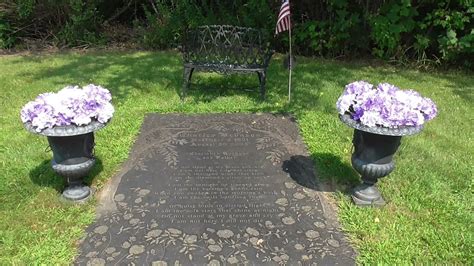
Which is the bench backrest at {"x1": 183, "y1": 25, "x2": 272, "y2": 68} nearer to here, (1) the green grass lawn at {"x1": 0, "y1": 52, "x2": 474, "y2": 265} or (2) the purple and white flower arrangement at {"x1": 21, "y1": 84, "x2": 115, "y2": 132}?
(1) the green grass lawn at {"x1": 0, "y1": 52, "x2": 474, "y2": 265}

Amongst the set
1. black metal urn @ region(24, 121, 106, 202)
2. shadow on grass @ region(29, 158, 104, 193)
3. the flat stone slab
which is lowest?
the flat stone slab

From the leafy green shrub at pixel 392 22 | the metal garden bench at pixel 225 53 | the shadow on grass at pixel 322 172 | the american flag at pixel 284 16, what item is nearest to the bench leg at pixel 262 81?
the metal garden bench at pixel 225 53

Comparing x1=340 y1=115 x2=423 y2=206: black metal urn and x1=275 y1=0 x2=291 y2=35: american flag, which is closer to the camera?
x1=340 y1=115 x2=423 y2=206: black metal urn

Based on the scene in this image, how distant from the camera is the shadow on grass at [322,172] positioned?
158 inches

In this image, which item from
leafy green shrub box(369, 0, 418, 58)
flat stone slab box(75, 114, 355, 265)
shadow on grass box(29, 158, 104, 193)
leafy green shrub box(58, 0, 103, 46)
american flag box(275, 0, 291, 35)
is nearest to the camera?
flat stone slab box(75, 114, 355, 265)

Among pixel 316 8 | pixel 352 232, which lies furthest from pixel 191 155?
pixel 316 8

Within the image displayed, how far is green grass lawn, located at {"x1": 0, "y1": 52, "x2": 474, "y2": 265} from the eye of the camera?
10.9 ft

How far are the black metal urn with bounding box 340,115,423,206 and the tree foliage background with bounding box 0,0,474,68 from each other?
4.61 m

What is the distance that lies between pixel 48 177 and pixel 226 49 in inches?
121

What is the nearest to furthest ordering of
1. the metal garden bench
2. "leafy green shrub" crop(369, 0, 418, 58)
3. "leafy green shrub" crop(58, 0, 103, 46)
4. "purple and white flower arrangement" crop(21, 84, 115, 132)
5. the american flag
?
"purple and white flower arrangement" crop(21, 84, 115, 132) < the american flag < the metal garden bench < "leafy green shrub" crop(369, 0, 418, 58) < "leafy green shrub" crop(58, 0, 103, 46)

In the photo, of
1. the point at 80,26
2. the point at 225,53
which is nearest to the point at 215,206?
the point at 225,53

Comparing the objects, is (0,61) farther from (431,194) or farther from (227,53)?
(431,194)

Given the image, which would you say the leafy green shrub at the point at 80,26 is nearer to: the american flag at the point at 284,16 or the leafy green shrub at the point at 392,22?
the american flag at the point at 284,16

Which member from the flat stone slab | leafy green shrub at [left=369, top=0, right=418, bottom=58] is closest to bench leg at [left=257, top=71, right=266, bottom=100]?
the flat stone slab
